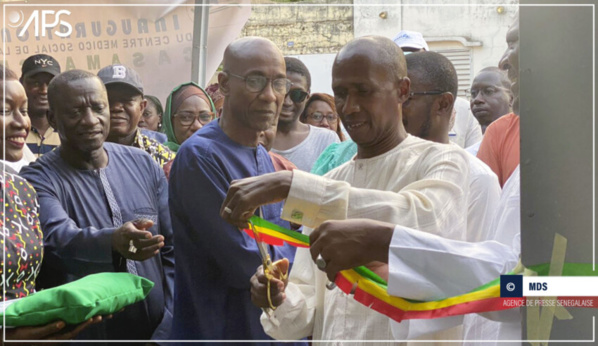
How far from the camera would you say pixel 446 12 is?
21.1 ft

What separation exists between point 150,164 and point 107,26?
2749 millimetres

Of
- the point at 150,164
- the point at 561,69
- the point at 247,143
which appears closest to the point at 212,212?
the point at 247,143

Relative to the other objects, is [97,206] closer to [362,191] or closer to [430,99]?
[430,99]

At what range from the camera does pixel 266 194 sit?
7.92ft

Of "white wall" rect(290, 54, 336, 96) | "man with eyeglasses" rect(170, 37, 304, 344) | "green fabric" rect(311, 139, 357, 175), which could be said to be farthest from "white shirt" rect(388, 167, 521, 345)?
"white wall" rect(290, 54, 336, 96)

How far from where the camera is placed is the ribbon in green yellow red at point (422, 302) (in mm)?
2284

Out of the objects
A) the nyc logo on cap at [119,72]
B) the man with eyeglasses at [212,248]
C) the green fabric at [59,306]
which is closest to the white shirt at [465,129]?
the man with eyeglasses at [212,248]

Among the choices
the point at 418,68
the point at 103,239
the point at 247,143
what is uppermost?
the point at 418,68

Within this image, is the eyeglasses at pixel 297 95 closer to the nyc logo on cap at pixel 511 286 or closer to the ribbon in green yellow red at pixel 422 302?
the ribbon in green yellow red at pixel 422 302

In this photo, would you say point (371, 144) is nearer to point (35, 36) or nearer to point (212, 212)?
point (212, 212)

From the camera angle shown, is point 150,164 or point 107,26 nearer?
point 150,164

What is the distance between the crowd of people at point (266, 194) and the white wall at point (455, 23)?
1.25 ft

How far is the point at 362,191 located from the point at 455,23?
3.84 meters

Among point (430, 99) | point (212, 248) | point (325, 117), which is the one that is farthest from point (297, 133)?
point (212, 248)
